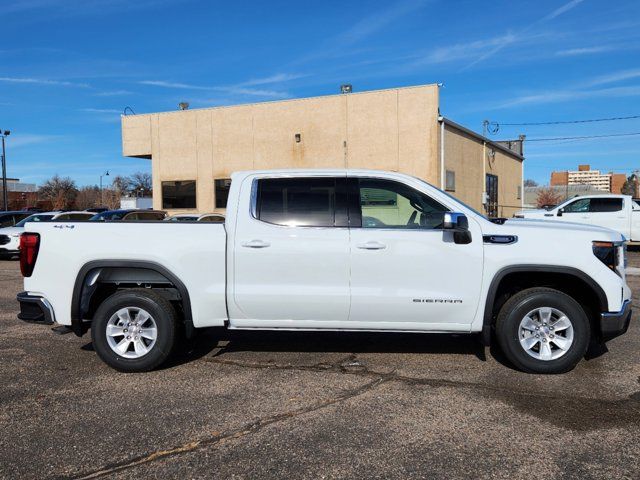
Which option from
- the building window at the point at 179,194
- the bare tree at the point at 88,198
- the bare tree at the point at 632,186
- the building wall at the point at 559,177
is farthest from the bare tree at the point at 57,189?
the building wall at the point at 559,177

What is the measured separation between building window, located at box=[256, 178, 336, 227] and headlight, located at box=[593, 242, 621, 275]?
2.39m

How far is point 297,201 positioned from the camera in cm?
524

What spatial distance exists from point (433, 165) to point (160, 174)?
12.6 m

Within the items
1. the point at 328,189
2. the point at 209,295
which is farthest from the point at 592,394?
the point at 209,295

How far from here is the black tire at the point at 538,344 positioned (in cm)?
496

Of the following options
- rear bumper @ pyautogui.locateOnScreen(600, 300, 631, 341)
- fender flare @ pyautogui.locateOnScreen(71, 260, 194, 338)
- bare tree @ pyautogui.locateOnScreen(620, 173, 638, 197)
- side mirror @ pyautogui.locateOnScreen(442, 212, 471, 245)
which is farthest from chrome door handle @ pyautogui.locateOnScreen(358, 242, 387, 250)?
bare tree @ pyautogui.locateOnScreen(620, 173, 638, 197)

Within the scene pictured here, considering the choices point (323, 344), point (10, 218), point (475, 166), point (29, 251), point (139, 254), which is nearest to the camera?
point (139, 254)

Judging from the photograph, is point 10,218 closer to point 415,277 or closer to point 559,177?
point 415,277

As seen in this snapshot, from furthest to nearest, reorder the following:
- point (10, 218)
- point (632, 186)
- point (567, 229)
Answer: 1. point (632, 186)
2. point (10, 218)
3. point (567, 229)

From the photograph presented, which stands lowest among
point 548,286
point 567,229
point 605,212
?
point 548,286

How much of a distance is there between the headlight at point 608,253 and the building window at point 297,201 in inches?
94.1

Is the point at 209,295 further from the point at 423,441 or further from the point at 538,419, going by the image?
the point at 538,419

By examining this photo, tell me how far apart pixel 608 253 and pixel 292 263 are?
9.36 ft

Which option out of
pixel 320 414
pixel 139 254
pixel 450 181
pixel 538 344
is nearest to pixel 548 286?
pixel 538 344
